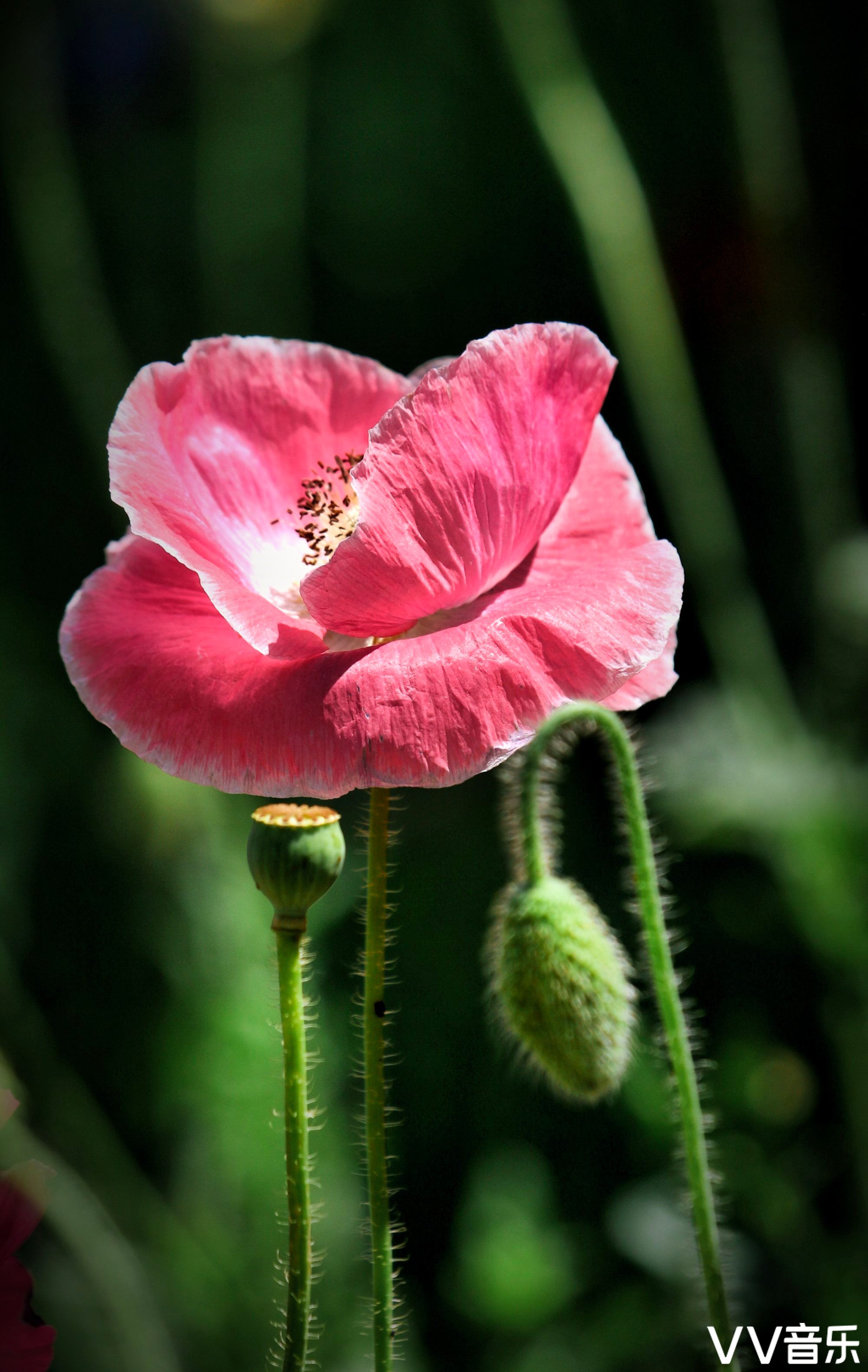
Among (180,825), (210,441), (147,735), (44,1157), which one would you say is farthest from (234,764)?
(180,825)

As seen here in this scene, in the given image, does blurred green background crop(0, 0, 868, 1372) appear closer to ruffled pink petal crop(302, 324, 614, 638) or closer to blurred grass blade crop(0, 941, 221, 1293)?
blurred grass blade crop(0, 941, 221, 1293)

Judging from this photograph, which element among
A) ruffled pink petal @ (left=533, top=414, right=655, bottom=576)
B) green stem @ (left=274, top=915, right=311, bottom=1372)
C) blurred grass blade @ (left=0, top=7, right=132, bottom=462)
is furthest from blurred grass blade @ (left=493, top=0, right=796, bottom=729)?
green stem @ (left=274, top=915, right=311, bottom=1372)

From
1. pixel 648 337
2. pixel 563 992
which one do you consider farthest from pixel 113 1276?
pixel 648 337

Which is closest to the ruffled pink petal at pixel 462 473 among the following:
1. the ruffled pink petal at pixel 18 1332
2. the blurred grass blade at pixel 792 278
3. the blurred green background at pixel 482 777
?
the ruffled pink petal at pixel 18 1332

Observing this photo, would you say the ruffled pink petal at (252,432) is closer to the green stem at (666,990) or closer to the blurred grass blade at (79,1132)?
the green stem at (666,990)

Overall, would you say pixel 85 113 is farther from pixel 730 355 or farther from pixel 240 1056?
pixel 240 1056

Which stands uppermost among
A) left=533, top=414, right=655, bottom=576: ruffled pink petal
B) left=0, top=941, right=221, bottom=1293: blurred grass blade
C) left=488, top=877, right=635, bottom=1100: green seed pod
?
left=533, top=414, right=655, bottom=576: ruffled pink petal
